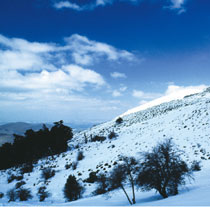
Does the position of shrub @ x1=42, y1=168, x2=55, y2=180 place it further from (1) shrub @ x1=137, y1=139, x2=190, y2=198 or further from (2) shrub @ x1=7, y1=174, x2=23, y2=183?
(1) shrub @ x1=137, y1=139, x2=190, y2=198

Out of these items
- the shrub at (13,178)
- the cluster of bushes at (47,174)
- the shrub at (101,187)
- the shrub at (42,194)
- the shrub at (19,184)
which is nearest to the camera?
the shrub at (101,187)

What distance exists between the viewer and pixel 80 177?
2917 centimetres

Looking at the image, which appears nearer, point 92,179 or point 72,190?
point 72,190

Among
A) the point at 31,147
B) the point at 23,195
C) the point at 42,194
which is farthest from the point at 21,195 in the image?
the point at 31,147

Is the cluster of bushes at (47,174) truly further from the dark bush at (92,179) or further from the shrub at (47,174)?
the dark bush at (92,179)

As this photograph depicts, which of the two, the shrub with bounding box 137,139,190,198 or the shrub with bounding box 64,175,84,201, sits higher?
the shrub with bounding box 137,139,190,198

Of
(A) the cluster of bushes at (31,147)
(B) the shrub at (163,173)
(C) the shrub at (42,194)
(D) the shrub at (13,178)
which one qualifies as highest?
(A) the cluster of bushes at (31,147)

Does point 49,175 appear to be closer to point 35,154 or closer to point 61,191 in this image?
point 61,191

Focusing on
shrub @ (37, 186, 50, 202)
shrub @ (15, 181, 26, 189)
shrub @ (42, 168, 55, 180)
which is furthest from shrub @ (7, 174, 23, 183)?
shrub @ (37, 186, 50, 202)

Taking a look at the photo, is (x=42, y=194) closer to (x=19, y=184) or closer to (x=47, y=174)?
(x=47, y=174)

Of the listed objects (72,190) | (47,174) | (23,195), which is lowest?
(23,195)

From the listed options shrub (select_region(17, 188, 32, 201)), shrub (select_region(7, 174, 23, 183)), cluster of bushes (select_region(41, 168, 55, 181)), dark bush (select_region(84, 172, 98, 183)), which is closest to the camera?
shrub (select_region(17, 188, 32, 201))

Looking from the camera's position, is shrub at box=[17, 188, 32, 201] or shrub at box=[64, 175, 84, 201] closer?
shrub at box=[64, 175, 84, 201]

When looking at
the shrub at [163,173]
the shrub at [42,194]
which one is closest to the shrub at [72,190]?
the shrub at [42,194]
